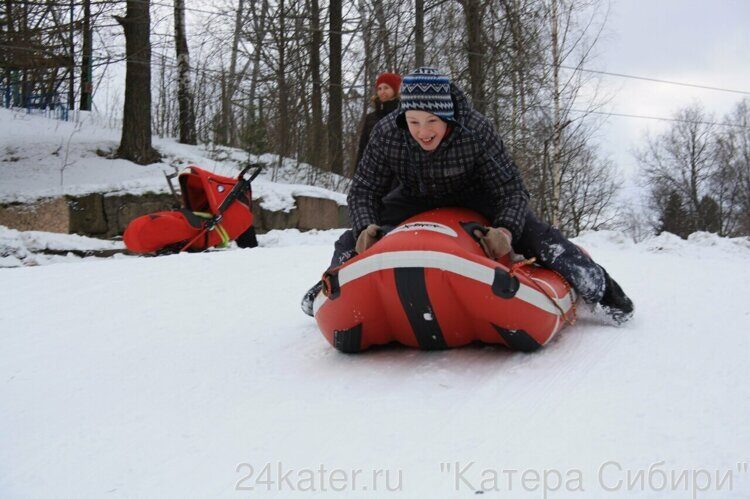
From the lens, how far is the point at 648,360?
2.29 metres

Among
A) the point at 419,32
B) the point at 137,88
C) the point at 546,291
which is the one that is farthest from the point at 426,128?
the point at 419,32

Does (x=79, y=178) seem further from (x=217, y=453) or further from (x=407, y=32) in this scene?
(x=217, y=453)

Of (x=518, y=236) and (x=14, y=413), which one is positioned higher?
(x=518, y=236)

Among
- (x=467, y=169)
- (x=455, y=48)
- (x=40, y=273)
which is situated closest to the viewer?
(x=467, y=169)

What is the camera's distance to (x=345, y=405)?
2012 millimetres

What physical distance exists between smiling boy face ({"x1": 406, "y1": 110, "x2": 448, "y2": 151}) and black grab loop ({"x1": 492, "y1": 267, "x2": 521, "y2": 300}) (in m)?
0.59

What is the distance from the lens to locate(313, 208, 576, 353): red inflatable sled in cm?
221

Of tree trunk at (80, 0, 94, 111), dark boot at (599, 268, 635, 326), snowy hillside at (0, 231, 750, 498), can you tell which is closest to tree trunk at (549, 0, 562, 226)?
tree trunk at (80, 0, 94, 111)

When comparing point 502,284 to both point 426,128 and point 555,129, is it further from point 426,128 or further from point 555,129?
point 555,129

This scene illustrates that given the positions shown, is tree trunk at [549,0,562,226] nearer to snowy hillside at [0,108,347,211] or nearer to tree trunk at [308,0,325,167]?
snowy hillside at [0,108,347,211]

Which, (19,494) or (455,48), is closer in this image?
(19,494)

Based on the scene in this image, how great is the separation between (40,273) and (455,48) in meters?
11.5

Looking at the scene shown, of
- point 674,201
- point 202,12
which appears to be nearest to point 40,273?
point 202,12

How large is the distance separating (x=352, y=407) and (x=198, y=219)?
4920 millimetres
